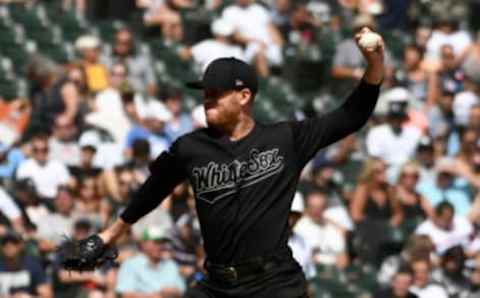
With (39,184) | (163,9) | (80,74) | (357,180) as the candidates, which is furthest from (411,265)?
(163,9)

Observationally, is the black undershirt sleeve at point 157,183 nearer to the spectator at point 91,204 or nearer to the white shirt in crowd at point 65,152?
the spectator at point 91,204

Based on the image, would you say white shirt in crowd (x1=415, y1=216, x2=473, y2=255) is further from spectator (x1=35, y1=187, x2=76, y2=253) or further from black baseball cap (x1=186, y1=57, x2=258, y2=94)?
black baseball cap (x1=186, y1=57, x2=258, y2=94)

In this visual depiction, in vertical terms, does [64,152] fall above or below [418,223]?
above

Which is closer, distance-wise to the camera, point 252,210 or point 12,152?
point 252,210

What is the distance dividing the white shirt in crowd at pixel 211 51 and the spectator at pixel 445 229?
396 cm

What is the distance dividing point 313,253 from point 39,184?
2.76m

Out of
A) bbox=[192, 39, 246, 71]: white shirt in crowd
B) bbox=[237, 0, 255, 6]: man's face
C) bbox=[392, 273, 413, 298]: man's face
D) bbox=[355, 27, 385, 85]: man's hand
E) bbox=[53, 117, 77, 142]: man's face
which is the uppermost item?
bbox=[237, 0, 255, 6]: man's face

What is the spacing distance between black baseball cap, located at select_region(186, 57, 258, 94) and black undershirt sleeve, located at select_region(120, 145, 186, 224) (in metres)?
0.39

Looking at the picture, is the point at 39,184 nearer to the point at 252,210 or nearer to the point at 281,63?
the point at 281,63

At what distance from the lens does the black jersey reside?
721 cm

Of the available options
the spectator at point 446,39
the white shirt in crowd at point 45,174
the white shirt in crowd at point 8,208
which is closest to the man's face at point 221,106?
the white shirt in crowd at point 8,208

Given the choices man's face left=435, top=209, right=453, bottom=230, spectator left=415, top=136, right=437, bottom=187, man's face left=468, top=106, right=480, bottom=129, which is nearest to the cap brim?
man's face left=435, top=209, right=453, bottom=230

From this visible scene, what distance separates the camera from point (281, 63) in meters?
17.9

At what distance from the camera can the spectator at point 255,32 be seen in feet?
57.4
